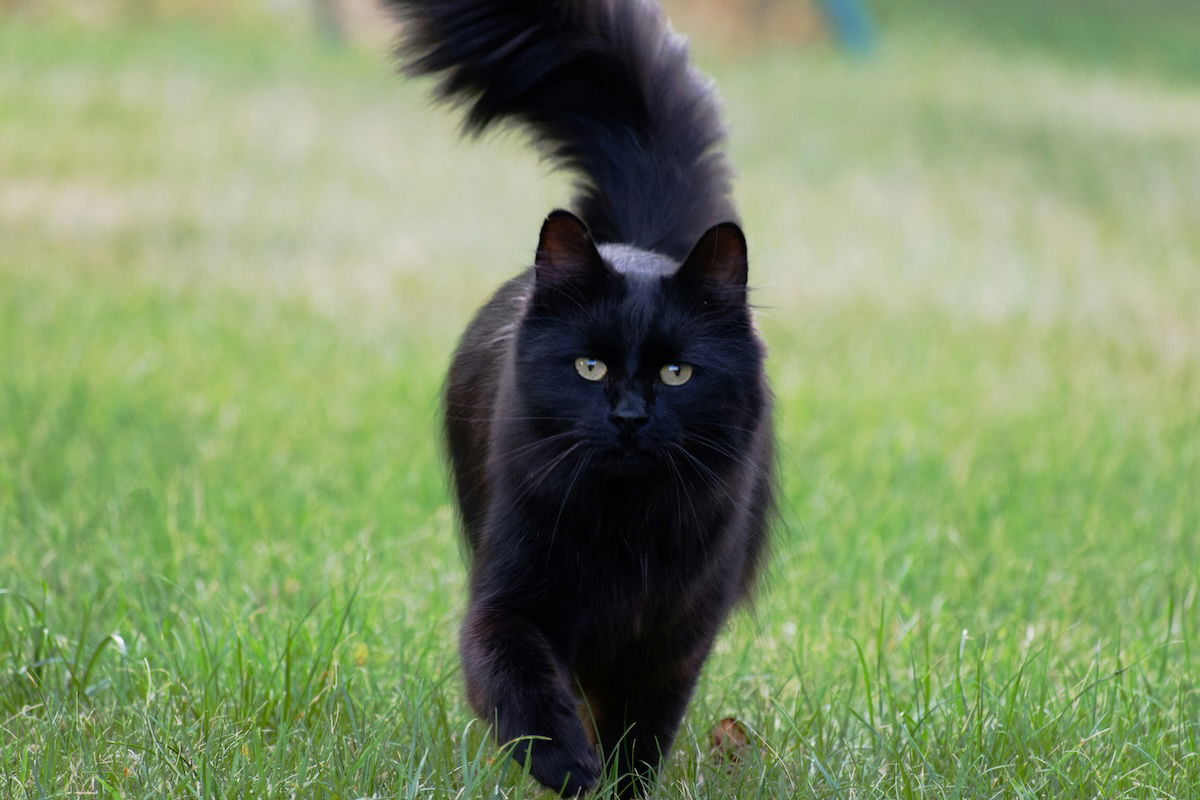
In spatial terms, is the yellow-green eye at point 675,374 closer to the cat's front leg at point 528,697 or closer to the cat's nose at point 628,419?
the cat's nose at point 628,419

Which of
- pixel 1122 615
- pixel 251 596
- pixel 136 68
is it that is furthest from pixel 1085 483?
pixel 136 68

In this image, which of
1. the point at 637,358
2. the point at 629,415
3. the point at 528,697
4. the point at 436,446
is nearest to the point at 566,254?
the point at 637,358

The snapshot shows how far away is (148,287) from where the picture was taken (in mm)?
8602

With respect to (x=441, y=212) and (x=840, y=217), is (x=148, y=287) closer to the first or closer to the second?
(x=441, y=212)

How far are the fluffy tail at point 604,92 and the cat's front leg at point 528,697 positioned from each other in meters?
1.29

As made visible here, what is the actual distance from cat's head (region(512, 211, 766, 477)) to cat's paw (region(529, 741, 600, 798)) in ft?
1.82

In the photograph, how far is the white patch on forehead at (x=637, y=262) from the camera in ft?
9.82

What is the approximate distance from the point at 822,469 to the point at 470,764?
10.8ft

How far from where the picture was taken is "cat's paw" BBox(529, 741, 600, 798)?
2580mm

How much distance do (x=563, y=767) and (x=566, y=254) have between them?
1036 millimetres

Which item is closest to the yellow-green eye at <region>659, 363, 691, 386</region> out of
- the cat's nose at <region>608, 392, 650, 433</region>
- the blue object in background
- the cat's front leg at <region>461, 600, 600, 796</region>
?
the cat's nose at <region>608, 392, 650, 433</region>

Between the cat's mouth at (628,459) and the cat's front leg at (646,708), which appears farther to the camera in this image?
the cat's front leg at (646,708)

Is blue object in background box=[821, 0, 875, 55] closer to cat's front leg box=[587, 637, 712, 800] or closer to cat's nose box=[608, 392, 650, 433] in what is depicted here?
cat's front leg box=[587, 637, 712, 800]

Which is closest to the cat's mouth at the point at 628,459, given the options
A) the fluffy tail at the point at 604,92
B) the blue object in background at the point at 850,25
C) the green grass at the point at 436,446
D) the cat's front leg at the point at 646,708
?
the cat's front leg at the point at 646,708
